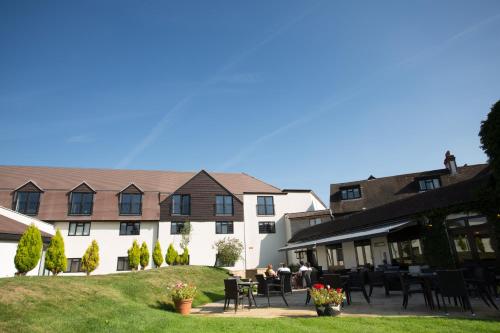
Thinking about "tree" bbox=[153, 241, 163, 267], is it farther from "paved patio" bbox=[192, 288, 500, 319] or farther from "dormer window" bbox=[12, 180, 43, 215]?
"paved patio" bbox=[192, 288, 500, 319]

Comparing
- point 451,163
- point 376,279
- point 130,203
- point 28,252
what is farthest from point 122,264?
point 451,163

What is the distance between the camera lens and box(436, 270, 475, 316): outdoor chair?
8211mm

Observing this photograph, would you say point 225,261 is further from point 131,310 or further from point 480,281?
point 480,281

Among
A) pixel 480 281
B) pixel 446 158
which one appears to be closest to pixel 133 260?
pixel 480 281

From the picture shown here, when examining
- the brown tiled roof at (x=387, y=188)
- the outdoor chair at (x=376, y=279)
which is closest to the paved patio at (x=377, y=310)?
the outdoor chair at (x=376, y=279)

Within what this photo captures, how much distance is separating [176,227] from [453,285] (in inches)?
1046

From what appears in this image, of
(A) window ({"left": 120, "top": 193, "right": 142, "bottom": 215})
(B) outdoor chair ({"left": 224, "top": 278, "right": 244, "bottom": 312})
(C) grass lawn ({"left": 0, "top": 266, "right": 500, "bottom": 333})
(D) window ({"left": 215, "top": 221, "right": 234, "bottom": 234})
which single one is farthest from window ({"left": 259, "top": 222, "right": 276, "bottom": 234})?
(C) grass lawn ({"left": 0, "top": 266, "right": 500, "bottom": 333})

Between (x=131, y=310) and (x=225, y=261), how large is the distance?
68.4 ft

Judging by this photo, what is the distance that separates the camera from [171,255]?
28734mm

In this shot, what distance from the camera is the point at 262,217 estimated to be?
115 feet

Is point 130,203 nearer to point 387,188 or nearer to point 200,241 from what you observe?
point 200,241

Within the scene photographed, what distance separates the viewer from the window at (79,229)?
29.0 metres

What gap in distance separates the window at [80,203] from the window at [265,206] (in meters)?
17.5

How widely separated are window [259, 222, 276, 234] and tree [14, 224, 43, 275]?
73.2 ft
